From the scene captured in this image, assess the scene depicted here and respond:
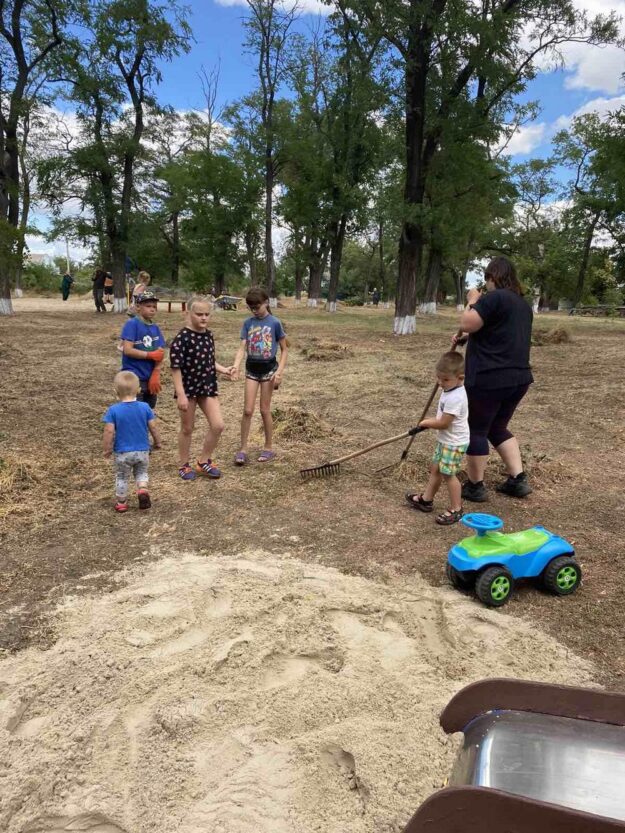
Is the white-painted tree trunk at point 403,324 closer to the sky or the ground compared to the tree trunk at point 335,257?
closer to the ground

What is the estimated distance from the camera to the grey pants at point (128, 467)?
14.0 ft

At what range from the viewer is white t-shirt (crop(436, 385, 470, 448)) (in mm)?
4051

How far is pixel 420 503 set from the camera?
446cm

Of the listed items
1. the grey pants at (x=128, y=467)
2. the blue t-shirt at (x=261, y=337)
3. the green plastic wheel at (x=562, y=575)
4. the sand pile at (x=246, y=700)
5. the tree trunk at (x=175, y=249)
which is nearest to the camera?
Result: the sand pile at (x=246, y=700)

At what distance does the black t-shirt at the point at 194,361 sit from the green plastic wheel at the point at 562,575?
3.10 m

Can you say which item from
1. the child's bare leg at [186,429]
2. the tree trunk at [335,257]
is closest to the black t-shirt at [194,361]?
the child's bare leg at [186,429]

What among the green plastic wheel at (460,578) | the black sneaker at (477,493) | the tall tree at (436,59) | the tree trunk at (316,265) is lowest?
the green plastic wheel at (460,578)

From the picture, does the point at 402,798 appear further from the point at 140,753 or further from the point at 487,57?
the point at 487,57

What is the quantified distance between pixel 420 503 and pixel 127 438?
2326 millimetres

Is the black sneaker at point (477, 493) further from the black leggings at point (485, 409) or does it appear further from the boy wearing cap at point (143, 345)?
the boy wearing cap at point (143, 345)

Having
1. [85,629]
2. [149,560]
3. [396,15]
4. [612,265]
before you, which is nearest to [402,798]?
[85,629]

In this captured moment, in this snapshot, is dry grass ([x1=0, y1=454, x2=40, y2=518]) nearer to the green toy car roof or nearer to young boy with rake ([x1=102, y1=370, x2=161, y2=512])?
young boy with rake ([x1=102, y1=370, x2=161, y2=512])

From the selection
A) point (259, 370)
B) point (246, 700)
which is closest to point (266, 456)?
point (259, 370)

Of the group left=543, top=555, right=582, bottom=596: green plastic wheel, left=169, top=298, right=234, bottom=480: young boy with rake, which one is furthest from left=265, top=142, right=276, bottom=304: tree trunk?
left=543, top=555, right=582, bottom=596: green plastic wheel
